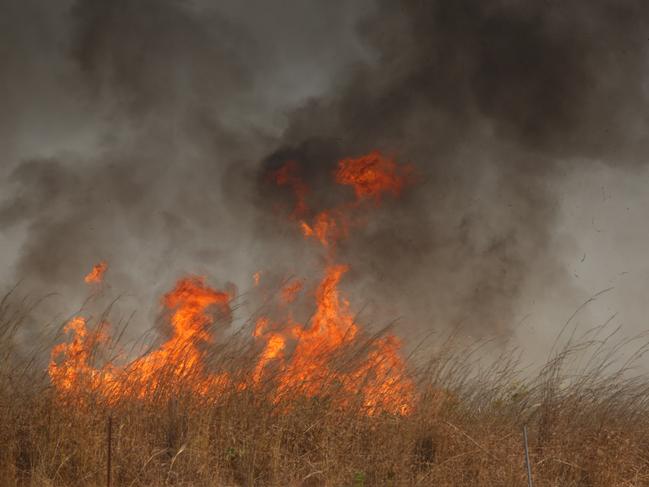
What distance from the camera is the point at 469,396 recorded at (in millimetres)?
6648

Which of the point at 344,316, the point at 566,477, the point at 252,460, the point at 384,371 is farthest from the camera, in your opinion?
the point at 344,316

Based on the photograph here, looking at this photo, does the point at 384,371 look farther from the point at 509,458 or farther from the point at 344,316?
the point at 344,316

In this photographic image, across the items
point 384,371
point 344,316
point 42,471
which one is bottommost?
point 42,471

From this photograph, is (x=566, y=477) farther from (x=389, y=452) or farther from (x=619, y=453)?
(x=389, y=452)

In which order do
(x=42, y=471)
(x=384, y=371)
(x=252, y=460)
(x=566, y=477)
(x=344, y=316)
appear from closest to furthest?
1. (x=42, y=471)
2. (x=252, y=460)
3. (x=566, y=477)
4. (x=384, y=371)
5. (x=344, y=316)

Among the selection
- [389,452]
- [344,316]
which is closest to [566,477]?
[389,452]

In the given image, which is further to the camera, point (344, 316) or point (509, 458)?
point (344, 316)

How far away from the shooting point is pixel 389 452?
222 inches

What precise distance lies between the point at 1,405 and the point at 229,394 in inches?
77.3

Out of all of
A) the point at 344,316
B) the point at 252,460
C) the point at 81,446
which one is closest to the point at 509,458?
the point at 252,460

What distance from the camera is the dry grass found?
17.7 ft

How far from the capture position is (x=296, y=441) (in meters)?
5.83

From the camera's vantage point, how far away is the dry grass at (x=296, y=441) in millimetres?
5387

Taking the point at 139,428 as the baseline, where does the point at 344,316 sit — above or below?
above
